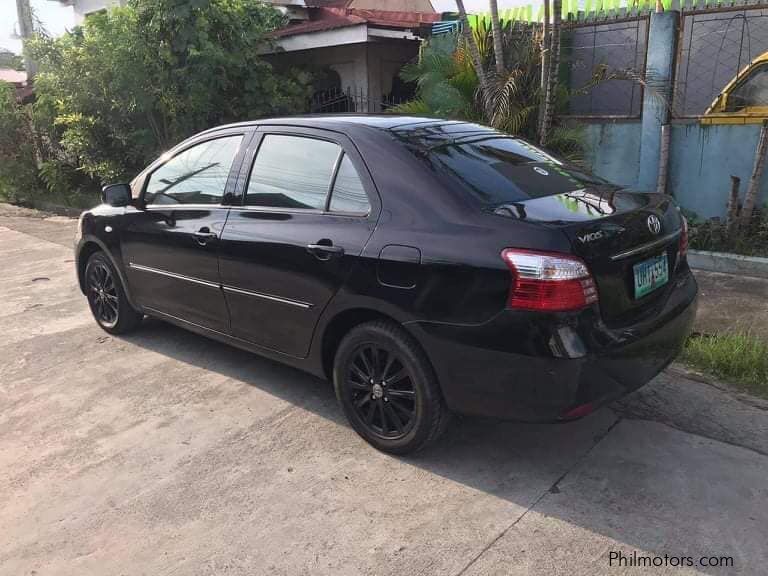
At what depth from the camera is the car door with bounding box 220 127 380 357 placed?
10.5ft

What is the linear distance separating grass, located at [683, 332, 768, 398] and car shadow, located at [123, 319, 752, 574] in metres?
0.95

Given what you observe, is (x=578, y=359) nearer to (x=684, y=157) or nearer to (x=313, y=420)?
(x=313, y=420)

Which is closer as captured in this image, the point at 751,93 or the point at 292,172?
the point at 292,172

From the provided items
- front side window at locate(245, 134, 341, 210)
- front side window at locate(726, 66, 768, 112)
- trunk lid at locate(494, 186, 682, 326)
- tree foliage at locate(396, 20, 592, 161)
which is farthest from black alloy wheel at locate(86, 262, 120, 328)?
front side window at locate(726, 66, 768, 112)

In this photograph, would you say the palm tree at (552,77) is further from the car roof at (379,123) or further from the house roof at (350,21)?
the car roof at (379,123)

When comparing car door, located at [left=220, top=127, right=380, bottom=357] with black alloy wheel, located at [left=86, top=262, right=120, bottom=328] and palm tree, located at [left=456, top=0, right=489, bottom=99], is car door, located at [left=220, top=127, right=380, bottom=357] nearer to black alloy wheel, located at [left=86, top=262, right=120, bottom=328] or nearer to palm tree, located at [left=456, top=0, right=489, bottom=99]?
black alloy wheel, located at [left=86, top=262, right=120, bottom=328]

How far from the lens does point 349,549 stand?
101 inches

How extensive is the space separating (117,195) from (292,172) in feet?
5.46

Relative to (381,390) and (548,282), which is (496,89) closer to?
A: (381,390)

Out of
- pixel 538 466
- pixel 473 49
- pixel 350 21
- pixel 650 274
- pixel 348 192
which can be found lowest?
pixel 538 466

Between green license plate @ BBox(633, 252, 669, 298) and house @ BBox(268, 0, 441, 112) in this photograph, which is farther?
house @ BBox(268, 0, 441, 112)

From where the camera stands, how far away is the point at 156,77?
9.75 m

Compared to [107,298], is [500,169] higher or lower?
higher

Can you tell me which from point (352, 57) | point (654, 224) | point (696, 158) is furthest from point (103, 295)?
point (352, 57)
